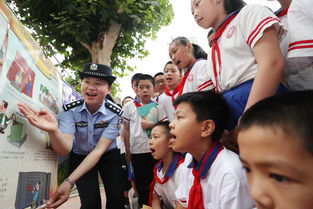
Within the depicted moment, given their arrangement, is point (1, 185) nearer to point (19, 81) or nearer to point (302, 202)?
point (19, 81)

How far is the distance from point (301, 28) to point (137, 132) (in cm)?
227

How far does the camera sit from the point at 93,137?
7.12 ft

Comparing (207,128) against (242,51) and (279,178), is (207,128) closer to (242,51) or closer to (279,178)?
(242,51)

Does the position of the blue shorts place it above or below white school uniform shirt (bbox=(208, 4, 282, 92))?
below

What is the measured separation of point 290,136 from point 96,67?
1.84 m

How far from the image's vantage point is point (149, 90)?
315 centimetres

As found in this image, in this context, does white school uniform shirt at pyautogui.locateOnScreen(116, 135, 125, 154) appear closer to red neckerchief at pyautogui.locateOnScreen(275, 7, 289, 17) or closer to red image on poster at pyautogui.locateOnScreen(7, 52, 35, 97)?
red image on poster at pyautogui.locateOnScreen(7, 52, 35, 97)

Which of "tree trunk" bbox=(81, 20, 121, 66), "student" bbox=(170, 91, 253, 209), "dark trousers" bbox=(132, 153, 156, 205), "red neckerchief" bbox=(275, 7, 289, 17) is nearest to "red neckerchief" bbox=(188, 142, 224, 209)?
"student" bbox=(170, 91, 253, 209)

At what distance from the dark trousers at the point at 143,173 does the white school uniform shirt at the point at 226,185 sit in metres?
1.59

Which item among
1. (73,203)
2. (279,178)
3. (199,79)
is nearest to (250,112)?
(279,178)

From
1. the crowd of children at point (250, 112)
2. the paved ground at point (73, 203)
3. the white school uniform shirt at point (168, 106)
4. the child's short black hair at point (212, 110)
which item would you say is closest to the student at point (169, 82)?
the white school uniform shirt at point (168, 106)

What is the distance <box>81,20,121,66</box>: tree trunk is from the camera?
5.06 meters

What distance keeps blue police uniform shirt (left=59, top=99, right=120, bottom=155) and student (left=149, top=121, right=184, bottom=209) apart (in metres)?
0.44

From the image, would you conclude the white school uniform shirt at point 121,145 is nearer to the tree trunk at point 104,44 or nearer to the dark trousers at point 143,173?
the dark trousers at point 143,173
